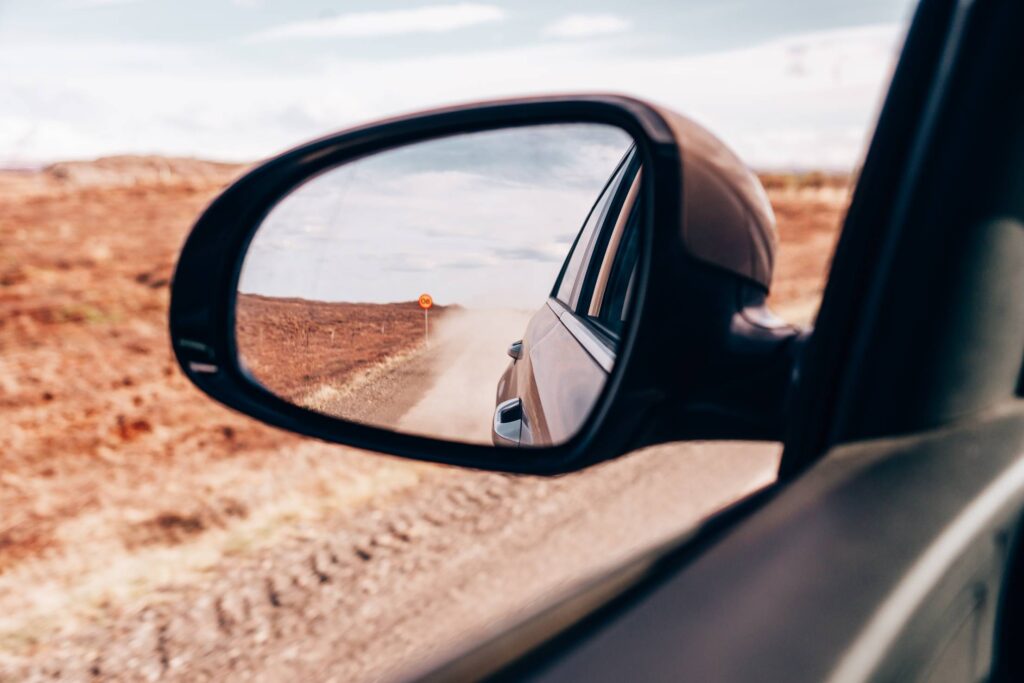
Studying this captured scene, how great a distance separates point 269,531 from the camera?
15.1 feet

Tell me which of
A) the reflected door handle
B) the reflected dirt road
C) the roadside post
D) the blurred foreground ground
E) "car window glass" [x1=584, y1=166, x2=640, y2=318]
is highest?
"car window glass" [x1=584, y1=166, x2=640, y2=318]

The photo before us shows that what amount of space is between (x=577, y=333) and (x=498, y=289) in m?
0.49

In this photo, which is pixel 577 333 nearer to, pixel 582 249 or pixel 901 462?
pixel 582 249

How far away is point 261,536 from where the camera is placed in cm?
453

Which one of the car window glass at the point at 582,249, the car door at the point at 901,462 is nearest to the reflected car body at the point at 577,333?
the car window glass at the point at 582,249

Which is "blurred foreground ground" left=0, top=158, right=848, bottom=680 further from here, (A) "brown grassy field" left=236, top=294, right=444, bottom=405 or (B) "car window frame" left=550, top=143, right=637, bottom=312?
(A) "brown grassy field" left=236, top=294, right=444, bottom=405

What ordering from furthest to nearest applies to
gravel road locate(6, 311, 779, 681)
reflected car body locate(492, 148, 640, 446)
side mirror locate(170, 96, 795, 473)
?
gravel road locate(6, 311, 779, 681)
reflected car body locate(492, 148, 640, 446)
side mirror locate(170, 96, 795, 473)

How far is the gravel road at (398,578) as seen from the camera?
3305 millimetres

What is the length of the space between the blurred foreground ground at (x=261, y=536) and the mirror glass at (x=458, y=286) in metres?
1.04

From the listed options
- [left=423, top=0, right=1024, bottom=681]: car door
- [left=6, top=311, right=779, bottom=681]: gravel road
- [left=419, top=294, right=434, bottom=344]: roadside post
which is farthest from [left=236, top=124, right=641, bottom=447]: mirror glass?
[left=6, top=311, right=779, bottom=681]: gravel road

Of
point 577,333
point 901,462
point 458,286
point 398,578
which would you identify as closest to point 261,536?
point 398,578

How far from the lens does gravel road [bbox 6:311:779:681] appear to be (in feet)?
10.8

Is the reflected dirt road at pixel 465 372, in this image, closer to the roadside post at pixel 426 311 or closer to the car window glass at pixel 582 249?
the roadside post at pixel 426 311

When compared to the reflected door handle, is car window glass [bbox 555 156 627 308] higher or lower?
higher
